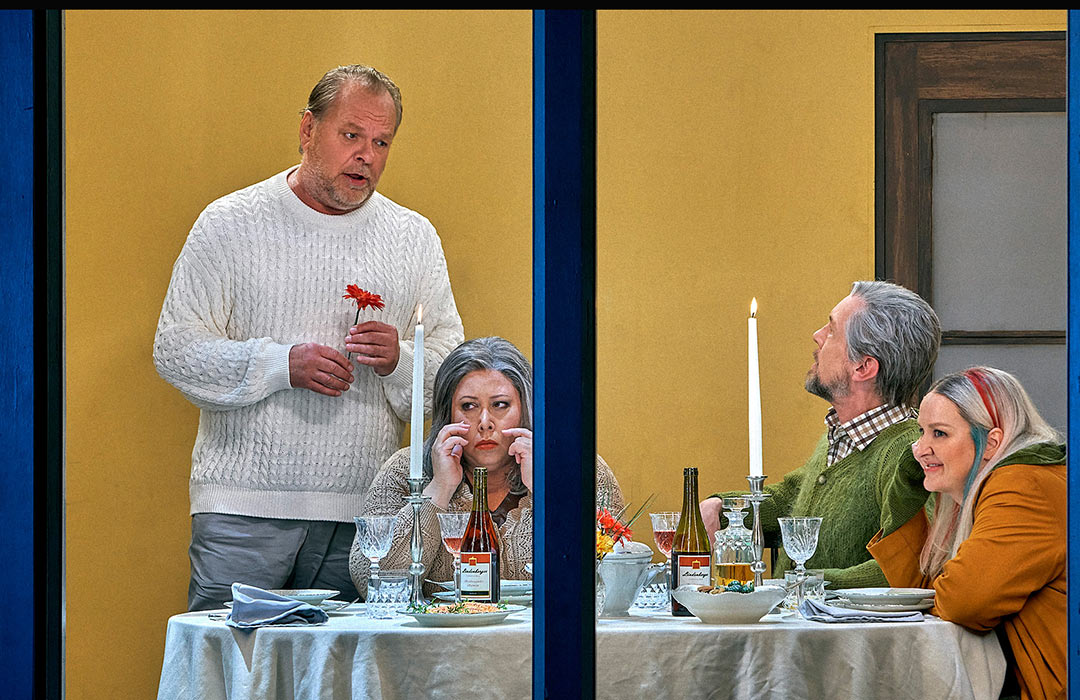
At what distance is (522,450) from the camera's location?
2492 millimetres

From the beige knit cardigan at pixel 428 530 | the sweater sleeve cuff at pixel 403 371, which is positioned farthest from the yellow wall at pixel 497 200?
the beige knit cardigan at pixel 428 530

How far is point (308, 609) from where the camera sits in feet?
6.52

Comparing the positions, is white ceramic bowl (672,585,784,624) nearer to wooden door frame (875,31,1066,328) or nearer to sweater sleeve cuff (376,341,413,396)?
sweater sleeve cuff (376,341,413,396)

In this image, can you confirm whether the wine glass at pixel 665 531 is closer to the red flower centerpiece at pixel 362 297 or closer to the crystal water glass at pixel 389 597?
the crystal water glass at pixel 389 597

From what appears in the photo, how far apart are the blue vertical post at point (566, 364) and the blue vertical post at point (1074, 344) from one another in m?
0.48

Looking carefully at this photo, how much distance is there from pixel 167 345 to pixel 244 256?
1.01 ft

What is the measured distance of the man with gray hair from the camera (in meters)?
2.56

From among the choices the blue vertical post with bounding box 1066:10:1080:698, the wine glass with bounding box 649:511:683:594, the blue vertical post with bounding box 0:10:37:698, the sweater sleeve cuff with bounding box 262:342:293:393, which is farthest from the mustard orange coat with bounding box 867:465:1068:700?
the sweater sleeve cuff with bounding box 262:342:293:393

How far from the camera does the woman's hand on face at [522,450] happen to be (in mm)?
2441

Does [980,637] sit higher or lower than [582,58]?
lower

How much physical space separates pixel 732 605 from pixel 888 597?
295 millimetres

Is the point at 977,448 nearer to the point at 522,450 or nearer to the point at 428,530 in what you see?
the point at 522,450

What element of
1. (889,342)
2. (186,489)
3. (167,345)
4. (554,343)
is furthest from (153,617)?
(554,343)

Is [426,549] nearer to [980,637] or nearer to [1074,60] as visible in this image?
[980,637]
